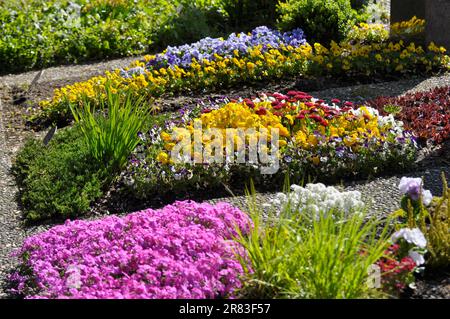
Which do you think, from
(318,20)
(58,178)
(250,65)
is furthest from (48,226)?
(318,20)

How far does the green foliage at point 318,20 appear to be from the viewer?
980 cm

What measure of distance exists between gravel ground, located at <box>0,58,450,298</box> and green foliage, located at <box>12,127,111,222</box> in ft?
0.44

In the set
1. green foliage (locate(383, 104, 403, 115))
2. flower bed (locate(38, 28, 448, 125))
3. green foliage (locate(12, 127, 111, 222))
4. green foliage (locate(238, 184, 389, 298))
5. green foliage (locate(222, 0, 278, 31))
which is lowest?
green foliage (locate(12, 127, 111, 222))

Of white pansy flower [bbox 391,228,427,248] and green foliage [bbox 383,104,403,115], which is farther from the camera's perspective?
green foliage [bbox 383,104,403,115]

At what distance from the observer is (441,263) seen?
4531 millimetres

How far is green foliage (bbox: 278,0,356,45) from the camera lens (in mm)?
9797

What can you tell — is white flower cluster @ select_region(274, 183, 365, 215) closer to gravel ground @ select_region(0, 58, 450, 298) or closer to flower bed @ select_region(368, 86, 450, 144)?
gravel ground @ select_region(0, 58, 450, 298)

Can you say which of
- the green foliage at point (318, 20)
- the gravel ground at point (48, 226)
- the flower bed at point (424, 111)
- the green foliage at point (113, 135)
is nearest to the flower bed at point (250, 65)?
the gravel ground at point (48, 226)

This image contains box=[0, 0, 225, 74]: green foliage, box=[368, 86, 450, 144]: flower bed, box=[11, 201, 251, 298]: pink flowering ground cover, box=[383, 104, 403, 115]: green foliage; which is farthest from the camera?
box=[0, 0, 225, 74]: green foliage

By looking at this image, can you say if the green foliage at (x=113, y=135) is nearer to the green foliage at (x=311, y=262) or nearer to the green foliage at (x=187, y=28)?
the green foliage at (x=311, y=262)

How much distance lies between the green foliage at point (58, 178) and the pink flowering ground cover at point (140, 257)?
0.49 metres

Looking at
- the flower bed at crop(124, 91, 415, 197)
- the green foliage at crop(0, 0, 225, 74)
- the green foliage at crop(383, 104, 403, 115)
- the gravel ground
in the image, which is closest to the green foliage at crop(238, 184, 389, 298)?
the gravel ground

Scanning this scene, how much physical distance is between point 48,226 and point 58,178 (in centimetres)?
62

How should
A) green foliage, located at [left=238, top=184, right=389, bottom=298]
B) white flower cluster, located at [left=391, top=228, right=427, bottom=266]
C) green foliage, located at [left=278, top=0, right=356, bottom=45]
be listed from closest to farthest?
green foliage, located at [left=238, top=184, right=389, bottom=298] → white flower cluster, located at [left=391, top=228, right=427, bottom=266] → green foliage, located at [left=278, top=0, right=356, bottom=45]
